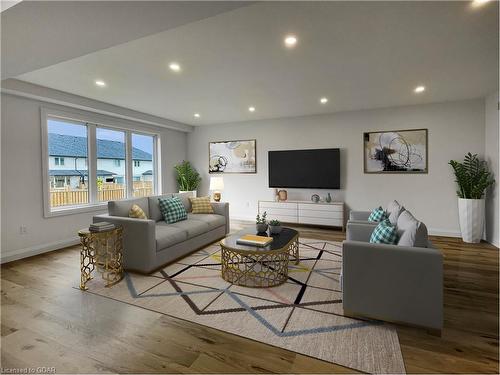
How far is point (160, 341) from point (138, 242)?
4.84 feet

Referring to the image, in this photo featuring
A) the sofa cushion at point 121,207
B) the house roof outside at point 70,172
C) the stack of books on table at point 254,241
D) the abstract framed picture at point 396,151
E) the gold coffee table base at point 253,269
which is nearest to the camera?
the gold coffee table base at point 253,269

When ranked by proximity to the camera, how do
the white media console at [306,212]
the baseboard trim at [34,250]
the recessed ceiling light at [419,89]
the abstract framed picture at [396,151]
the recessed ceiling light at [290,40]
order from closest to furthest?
1. the recessed ceiling light at [290,40]
2. the baseboard trim at [34,250]
3. the recessed ceiling light at [419,89]
4. the abstract framed picture at [396,151]
5. the white media console at [306,212]

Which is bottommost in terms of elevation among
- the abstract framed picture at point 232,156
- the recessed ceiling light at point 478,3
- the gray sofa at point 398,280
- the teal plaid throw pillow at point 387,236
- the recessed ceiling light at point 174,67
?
the gray sofa at point 398,280

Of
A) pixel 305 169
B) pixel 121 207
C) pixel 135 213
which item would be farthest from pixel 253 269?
pixel 305 169

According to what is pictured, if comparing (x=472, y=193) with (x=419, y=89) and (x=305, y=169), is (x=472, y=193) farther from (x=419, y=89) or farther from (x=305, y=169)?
(x=305, y=169)

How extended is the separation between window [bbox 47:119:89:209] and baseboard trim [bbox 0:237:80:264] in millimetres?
634

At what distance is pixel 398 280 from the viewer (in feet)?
6.57

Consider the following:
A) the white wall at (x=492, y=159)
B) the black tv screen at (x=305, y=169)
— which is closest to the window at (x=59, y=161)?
the black tv screen at (x=305, y=169)

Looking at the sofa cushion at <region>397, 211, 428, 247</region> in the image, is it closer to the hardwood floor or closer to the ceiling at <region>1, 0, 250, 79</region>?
the hardwood floor

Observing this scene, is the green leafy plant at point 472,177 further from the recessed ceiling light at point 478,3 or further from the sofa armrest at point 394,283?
the sofa armrest at point 394,283

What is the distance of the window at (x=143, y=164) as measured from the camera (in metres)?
6.09

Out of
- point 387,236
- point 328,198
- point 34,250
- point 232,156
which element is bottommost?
point 34,250

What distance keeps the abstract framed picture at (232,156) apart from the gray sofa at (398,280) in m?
4.72

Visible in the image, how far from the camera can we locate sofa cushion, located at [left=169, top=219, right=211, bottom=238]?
3.89 m
